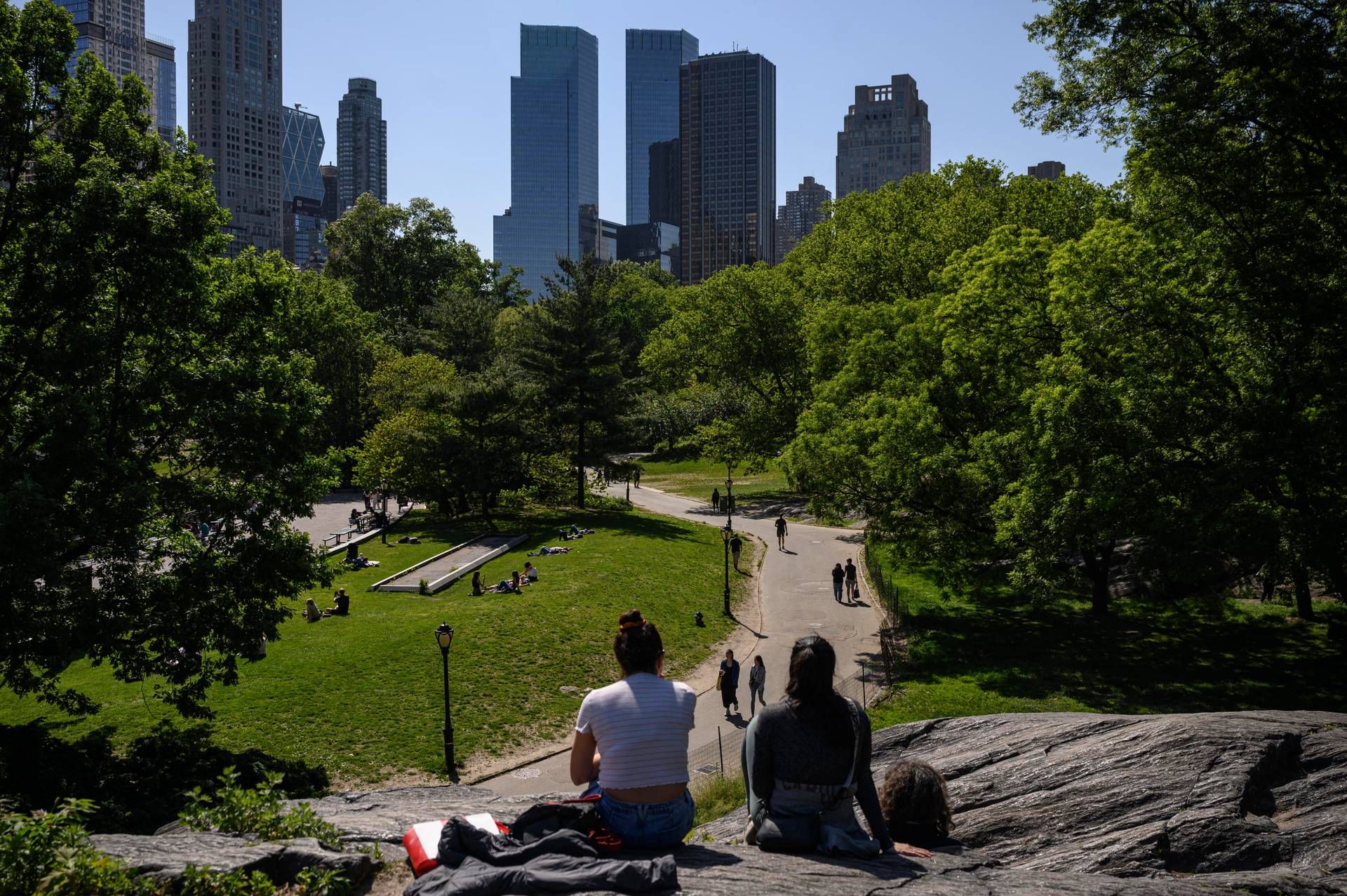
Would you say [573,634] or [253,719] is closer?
[253,719]

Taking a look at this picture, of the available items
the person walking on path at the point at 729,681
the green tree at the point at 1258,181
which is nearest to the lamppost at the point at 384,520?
the person walking on path at the point at 729,681

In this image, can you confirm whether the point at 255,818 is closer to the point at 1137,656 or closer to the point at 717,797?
the point at 717,797

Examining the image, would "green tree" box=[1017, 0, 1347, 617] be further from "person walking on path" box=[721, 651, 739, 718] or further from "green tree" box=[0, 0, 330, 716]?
"green tree" box=[0, 0, 330, 716]

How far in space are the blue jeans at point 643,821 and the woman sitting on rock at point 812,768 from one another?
1.77 ft

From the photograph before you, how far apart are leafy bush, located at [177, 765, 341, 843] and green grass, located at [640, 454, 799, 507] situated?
4590cm

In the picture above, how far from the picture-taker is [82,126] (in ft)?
51.1

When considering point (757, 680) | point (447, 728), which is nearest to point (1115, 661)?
point (757, 680)

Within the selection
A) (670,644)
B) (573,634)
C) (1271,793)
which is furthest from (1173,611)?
(1271,793)

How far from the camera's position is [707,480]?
6588 centimetres

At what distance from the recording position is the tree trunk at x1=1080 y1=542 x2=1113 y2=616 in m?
26.0

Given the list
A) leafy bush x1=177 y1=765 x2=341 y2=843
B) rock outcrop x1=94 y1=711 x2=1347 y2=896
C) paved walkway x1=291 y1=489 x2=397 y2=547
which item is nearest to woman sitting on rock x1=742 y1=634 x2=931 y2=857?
rock outcrop x1=94 y1=711 x2=1347 y2=896

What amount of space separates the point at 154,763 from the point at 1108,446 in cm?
1876

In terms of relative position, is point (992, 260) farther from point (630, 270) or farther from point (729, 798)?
point (630, 270)

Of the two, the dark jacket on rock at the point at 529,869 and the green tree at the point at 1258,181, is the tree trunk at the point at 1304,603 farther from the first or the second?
the dark jacket on rock at the point at 529,869
